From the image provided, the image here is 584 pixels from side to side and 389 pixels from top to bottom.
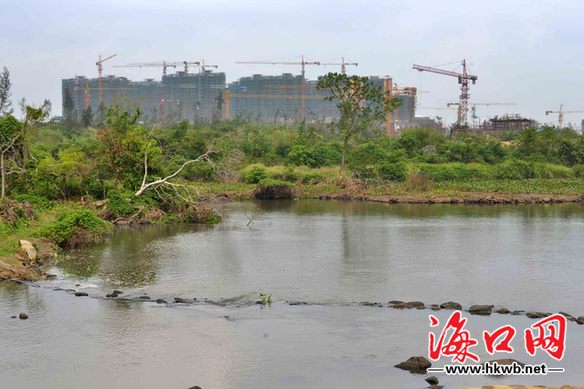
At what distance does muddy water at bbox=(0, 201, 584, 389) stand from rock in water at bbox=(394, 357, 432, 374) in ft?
0.65

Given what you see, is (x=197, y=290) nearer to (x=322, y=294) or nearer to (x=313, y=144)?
(x=322, y=294)

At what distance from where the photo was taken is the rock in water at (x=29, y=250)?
22531 millimetres

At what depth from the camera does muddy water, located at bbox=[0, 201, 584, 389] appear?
14016 millimetres

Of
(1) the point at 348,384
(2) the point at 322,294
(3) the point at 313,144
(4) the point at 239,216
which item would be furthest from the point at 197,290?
(3) the point at 313,144

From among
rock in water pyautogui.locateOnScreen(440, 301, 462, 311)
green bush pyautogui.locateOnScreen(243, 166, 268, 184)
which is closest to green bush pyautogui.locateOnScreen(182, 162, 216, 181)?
green bush pyautogui.locateOnScreen(243, 166, 268, 184)

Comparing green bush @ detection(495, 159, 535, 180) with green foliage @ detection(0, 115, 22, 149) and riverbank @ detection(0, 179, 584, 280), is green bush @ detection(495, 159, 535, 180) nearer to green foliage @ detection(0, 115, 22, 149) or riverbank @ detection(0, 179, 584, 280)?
riverbank @ detection(0, 179, 584, 280)

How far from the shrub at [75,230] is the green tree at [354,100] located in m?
26.1

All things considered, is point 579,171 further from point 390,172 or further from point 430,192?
point 390,172

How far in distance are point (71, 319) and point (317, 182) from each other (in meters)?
33.3

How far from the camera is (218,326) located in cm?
1673

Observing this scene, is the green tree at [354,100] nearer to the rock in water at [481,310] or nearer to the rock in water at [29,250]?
the rock in water at [29,250]

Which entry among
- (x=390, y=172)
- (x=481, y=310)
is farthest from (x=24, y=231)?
(x=390, y=172)

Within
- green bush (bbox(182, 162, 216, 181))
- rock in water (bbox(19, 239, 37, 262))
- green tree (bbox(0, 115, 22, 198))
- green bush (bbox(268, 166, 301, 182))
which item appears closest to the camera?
rock in water (bbox(19, 239, 37, 262))

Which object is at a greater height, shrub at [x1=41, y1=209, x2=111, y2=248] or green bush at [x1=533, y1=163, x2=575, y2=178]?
green bush at [x1=533, y1=163, x2=575, y2=178]
